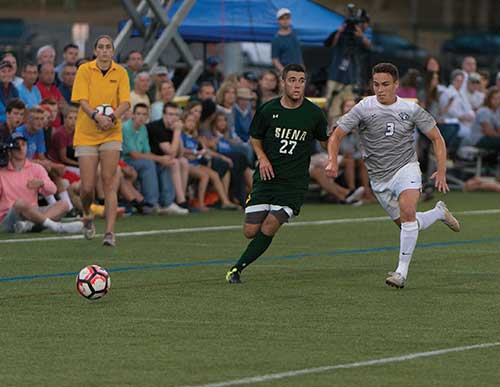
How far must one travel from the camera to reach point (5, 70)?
727 inches

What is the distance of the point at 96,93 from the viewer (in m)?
15.2

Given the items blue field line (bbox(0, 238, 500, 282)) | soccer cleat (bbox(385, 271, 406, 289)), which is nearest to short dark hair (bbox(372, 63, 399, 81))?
soccer cleat (bbox(385, 271, 406, 289))

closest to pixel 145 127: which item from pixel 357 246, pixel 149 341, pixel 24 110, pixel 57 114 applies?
pixel 57 114

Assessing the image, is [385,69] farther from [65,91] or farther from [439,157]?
[65,91]

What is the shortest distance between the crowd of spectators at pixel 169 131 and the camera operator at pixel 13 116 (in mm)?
12

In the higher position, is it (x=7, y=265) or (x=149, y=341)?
(x=149, y=341)


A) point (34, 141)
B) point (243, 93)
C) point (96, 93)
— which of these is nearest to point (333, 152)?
point (96, 93)

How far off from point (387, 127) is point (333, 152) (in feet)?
1.92

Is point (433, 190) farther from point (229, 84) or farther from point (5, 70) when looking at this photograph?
point (5, 70)

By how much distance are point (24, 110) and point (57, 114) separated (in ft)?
4.97

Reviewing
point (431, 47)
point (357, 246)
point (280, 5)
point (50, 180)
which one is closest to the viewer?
point (357, 246)

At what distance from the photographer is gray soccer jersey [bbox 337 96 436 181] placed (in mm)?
12328

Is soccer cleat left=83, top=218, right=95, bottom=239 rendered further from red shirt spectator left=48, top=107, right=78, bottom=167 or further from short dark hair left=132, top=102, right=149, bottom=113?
short dark hair left=132, top=102, right=149, bottom=113

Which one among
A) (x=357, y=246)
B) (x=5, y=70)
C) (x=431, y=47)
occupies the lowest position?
(x=431, y=47)
